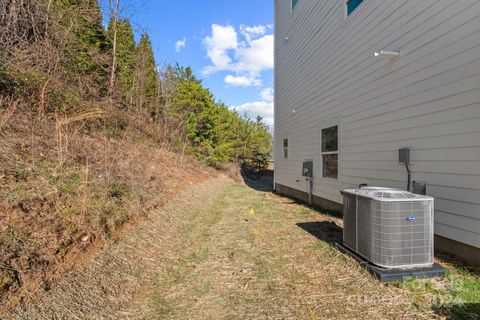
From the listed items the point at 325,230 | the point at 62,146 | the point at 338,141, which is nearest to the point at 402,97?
the point at 338,141

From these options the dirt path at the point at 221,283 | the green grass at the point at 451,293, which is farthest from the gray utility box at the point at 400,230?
the dirt path at the point at 221,283

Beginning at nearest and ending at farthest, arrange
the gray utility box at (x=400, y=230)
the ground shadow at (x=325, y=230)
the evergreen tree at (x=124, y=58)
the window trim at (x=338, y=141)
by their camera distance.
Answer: the gray utility box at (x=400, y=230), the ground shadow at (x=325, y=230), the window trim at (x=338, y=141), the evergreen tree at (x=124, y=58)

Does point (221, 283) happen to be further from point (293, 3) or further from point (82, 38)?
point (293, 3)

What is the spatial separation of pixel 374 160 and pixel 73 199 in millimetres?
4609

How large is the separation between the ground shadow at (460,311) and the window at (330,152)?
4.05 meters

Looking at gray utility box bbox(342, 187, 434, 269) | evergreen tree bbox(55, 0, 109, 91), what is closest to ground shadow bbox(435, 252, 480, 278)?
gray utility box bbox(342, 187, 434, 269)

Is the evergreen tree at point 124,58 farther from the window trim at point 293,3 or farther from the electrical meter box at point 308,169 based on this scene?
the electrical meter box at point 308,169

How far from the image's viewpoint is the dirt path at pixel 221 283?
2.19m

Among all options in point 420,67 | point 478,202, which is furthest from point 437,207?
point 420,67

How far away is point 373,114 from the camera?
4.65m

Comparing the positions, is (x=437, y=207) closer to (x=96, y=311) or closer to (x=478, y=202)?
(x=478, y=202)

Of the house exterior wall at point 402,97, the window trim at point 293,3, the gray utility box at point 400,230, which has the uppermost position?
the window trim at point 293,3

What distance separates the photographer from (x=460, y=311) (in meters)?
2.10

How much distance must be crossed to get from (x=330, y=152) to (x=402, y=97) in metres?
2.58
